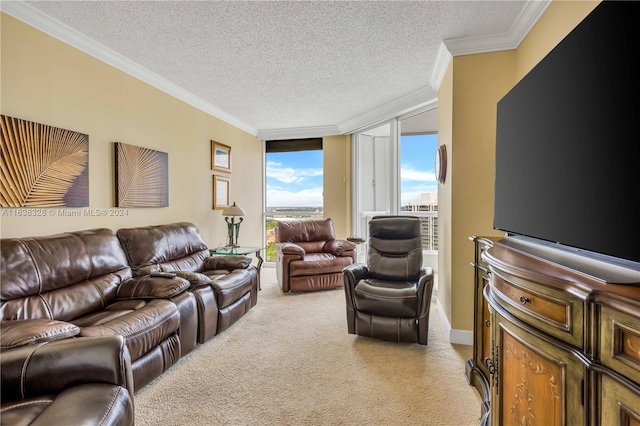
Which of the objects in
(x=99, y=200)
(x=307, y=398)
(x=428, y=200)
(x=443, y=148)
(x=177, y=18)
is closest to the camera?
(x=307, y=398)

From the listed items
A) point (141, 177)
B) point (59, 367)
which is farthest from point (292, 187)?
point (59, 367)

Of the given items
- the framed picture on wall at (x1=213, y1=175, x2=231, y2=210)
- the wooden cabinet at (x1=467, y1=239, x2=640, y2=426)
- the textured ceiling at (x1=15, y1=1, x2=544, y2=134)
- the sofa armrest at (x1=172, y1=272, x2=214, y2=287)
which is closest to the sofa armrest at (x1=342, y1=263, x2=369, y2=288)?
the sofa armrest at (x1=172, y1=272, x2=214, y2=287)

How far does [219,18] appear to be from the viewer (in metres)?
2.29

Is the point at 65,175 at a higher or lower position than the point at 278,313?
higher

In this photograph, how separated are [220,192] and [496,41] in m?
3.96

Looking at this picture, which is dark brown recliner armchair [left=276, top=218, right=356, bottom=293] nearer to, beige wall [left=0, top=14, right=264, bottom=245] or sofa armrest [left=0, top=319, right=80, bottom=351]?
beige wall [left=0, top=14, right=264, bottom=245]

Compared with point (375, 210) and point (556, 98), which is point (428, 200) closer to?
point (375, 210)

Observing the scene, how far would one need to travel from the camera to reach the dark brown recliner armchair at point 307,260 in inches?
166

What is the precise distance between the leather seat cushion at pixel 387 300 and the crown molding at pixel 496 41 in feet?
7.14

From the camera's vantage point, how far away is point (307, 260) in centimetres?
430

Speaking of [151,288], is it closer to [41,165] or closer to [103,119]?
[41,165]

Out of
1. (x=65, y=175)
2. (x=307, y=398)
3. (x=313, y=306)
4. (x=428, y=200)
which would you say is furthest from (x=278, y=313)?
(x=428, y=200)

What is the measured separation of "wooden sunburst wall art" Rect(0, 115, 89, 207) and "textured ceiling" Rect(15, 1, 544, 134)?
89cm

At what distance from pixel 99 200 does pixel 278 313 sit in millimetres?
2165
